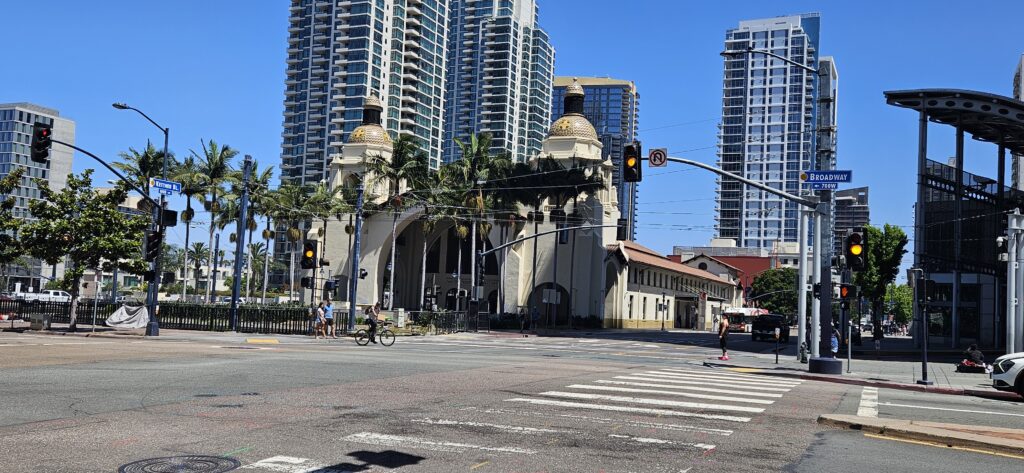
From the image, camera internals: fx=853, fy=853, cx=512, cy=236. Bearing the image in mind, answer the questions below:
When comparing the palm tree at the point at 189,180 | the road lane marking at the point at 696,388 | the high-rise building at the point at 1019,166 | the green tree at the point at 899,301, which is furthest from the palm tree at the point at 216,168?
the green tree at the point at 899,301

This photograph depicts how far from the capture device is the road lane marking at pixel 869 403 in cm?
1445

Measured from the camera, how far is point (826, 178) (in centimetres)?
2512

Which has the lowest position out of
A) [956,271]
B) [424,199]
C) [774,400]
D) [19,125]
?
[774,400]

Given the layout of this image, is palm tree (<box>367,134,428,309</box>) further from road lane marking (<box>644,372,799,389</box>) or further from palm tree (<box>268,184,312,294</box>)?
road lane marking (<box>644,372,799,389</box>)

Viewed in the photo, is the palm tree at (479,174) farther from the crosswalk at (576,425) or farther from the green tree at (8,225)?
the crosswalk at (576,425)

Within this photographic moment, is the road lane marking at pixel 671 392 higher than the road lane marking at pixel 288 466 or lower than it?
lower

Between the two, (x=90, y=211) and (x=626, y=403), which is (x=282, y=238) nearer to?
→ (x=90, y=211)

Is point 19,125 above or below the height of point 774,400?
above

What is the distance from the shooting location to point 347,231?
249 ft

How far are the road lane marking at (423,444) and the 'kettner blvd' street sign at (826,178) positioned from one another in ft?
59.9

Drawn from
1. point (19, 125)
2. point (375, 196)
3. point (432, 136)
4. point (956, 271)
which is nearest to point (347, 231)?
point (375, 196)

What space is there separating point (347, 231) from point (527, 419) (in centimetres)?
6581

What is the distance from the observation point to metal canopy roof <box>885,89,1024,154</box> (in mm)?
46156

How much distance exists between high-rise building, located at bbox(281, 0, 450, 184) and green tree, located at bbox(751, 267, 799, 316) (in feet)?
230
